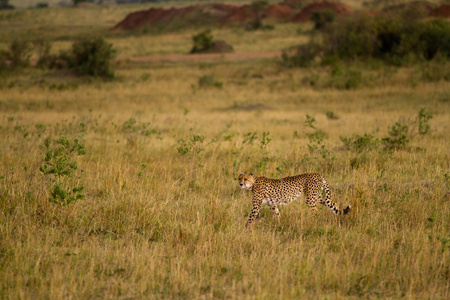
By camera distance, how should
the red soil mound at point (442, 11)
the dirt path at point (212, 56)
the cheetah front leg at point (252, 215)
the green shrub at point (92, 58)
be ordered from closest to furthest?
1. the cheetah front leg at point (252, 215)
2. the green shrub at point (92, 58)
3. the dirt path at point (212, 56)
4. the red soil mound at point (442, 11)

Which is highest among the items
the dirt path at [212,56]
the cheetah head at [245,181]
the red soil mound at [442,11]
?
the red soil mound at [442,11]

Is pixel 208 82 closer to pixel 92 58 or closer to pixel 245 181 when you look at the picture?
pixel 92 58

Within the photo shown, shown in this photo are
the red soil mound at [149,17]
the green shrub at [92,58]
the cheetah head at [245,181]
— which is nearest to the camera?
the cheetah head at [245,181]

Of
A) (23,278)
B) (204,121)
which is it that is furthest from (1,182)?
(204,121)

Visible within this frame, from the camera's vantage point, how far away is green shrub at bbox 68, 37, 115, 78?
24.4 m

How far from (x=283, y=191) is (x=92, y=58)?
66.9ft

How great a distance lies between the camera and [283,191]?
6.11 meters

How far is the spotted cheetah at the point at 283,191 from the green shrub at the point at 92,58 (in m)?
19.4

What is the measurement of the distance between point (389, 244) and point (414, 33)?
2287 cm

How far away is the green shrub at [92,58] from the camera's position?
2436 centimetres

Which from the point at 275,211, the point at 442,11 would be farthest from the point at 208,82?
the point at 442,11

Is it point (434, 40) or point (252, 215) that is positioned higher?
point (434, 40)

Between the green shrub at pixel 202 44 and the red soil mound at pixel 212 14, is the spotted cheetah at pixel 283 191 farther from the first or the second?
the red soil mound at pixel 212 14

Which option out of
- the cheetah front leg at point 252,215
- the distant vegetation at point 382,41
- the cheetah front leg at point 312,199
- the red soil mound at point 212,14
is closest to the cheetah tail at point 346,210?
the cheetah front leg at point 312,199
